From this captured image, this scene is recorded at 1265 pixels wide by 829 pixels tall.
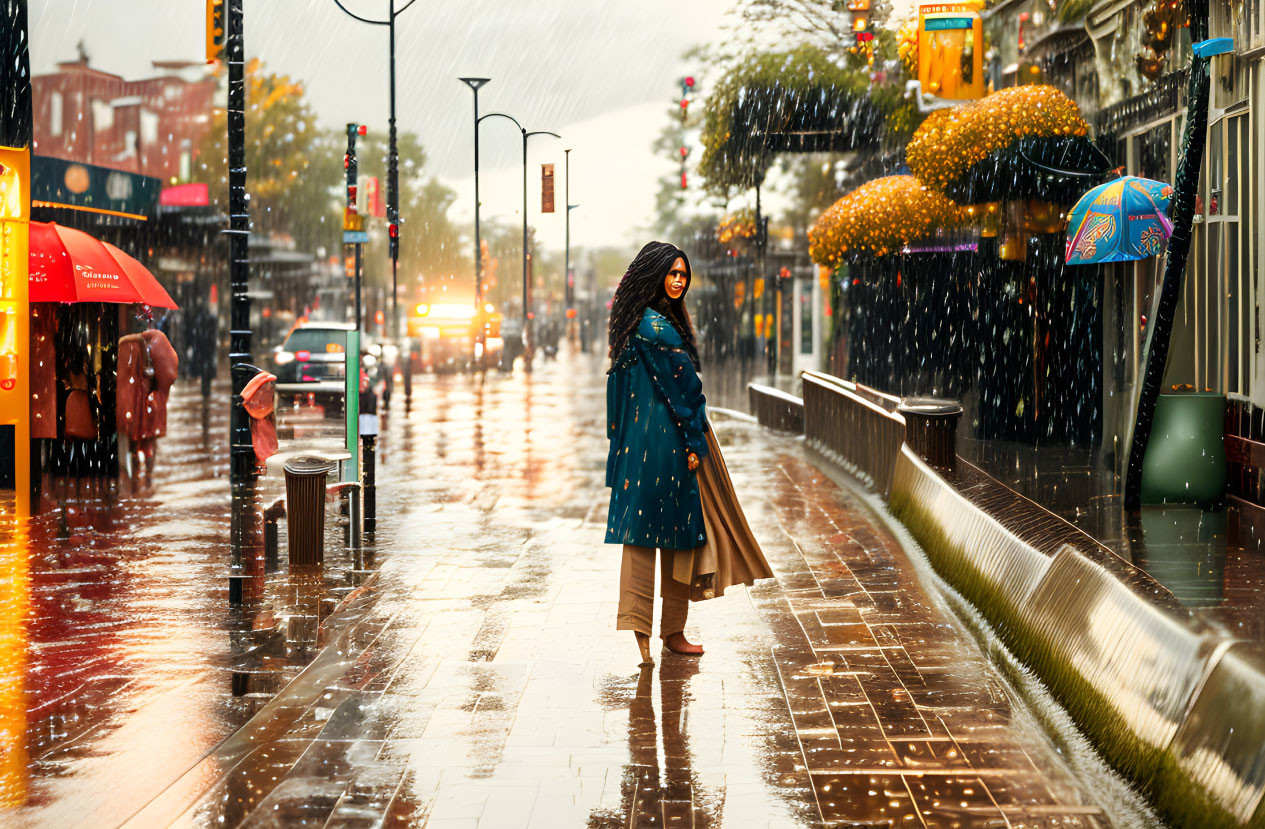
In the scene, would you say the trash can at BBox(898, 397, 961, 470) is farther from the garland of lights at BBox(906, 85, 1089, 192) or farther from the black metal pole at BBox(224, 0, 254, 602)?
the black metal pole at BBox(224, 0, 254, 602)

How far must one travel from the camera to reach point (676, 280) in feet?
22.4

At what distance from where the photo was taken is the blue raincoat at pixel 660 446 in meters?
6.70

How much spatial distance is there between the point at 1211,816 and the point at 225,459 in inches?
584

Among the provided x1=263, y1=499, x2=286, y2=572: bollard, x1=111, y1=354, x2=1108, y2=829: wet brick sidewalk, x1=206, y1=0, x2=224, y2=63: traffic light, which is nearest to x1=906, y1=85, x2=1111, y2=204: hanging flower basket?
x1=111, y1=354, x2=1108, y2=829: wet brick sidewalk

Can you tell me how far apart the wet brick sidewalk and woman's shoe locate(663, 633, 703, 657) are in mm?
52

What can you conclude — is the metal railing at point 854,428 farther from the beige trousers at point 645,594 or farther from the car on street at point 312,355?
the car on street at point 312,355

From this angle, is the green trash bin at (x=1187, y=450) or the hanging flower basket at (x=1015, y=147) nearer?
the green trash bin at (x=1187, y=450)

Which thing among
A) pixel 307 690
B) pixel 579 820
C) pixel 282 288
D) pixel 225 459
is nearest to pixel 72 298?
pixel 225 459

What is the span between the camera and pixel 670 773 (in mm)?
5117

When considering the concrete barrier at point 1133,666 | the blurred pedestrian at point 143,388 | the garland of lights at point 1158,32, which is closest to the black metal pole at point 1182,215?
the concrete barrier at point 1133,666

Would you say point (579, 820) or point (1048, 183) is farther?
point (1048, 183)

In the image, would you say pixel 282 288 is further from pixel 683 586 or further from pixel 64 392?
pixel 683 586

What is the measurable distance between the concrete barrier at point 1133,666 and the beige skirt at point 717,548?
1.27 metres

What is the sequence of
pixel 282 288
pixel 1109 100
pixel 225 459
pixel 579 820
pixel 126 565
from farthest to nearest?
pixel 282 288 → pixel 225 459 → pixel 1109 100 → pixel 126 565 → pixel 579 820
